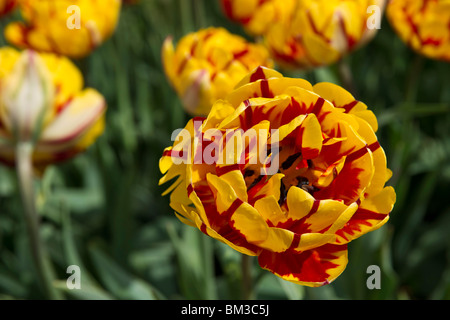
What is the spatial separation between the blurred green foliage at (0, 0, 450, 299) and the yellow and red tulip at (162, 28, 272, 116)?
176 millimetres

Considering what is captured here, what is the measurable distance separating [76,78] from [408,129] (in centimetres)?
50

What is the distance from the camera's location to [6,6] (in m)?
0.85

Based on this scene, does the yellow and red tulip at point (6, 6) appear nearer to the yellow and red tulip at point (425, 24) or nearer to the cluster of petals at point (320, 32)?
the cluster of petals at point (320, 32)

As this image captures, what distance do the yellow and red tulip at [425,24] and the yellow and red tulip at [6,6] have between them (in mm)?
600

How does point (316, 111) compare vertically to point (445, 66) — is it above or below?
above

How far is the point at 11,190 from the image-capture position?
0.98 m

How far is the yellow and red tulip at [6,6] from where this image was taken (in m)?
0.84

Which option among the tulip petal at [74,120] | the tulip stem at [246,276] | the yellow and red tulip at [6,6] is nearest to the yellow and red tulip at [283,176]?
the tulip stem at [246,276]

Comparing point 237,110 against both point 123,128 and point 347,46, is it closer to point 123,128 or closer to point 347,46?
point 347,46

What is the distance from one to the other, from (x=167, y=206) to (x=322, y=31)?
18.3 inches

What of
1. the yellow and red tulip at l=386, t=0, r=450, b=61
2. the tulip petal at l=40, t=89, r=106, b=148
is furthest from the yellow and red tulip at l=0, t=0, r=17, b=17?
the yellow and red tulip at l=386, t=0, r=450, b=61

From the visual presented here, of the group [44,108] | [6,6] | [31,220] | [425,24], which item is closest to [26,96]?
[44,108]
